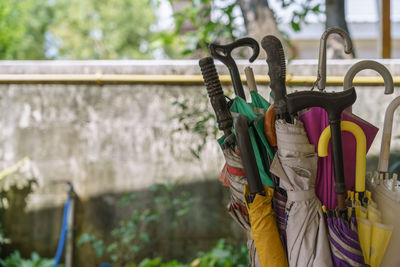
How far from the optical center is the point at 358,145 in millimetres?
704

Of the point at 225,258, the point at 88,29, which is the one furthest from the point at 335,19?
the point at 88,29

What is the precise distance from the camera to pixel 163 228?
2381 mm

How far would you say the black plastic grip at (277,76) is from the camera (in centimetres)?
70

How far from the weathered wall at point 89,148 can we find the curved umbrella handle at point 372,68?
165 centimetres

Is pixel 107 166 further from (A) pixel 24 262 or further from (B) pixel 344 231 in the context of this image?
(B) pixel 344 231

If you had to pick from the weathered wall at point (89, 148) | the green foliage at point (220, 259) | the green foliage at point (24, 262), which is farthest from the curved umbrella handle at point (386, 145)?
the green foliage at point (24, 262)

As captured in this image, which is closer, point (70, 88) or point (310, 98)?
point (310, 98)

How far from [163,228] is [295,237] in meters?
1.76

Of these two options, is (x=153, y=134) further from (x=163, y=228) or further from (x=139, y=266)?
(x=139, y=266)

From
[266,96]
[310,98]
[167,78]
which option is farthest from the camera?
[167,78]

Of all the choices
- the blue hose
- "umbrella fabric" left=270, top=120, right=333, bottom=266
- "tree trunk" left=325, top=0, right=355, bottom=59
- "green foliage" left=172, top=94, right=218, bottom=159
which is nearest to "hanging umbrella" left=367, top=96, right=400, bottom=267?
"umbrella fabric" left=270, top=120, right=333, bottom=266

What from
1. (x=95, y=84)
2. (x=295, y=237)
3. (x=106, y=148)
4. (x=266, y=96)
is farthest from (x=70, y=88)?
(x=295, y=237)

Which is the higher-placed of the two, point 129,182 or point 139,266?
point 129,182

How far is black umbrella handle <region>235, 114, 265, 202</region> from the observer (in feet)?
2.33
